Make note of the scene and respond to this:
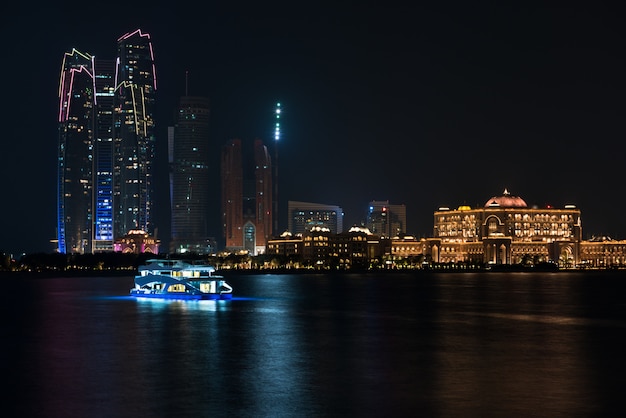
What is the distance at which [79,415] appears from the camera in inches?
1019

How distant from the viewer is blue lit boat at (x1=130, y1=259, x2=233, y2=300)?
77.2 m

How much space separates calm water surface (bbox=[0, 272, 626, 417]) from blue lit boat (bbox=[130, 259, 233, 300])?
29.5 ft

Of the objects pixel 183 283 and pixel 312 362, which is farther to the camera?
pixel 183 283

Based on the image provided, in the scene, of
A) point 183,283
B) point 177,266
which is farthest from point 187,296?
point 177,266

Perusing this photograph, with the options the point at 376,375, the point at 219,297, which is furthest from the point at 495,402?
the point at 219,297

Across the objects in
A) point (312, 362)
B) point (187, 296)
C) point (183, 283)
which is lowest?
point (312, 362)

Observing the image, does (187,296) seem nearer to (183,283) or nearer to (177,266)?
(183,283)

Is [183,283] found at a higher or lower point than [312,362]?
higher

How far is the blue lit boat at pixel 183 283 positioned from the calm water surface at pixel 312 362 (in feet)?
29.5

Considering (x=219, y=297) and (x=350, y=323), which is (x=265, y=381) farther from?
(x=219, y=297)

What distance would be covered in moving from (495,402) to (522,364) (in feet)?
30.7

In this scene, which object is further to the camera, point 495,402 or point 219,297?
point 219,297

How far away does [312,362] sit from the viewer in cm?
3672

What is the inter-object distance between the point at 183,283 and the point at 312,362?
138 feet
